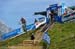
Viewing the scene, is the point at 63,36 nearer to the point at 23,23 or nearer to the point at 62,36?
the point at 62,36

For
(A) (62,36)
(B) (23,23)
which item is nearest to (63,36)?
(A) (62,36)

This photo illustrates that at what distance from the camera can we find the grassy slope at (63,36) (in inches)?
1183

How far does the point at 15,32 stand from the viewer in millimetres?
45094

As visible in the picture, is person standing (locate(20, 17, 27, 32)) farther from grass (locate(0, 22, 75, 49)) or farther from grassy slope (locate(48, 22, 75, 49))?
grassy slope (locate(48, 22, 75, 49))

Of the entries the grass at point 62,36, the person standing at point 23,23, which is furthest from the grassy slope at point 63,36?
the person standing at point 23,23

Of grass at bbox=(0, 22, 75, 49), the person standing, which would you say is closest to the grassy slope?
grass at bbox=(0, 22, 75, 49)

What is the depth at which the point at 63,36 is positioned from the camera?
33875 millimetres

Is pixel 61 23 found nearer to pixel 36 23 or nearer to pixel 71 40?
pixel 36 23

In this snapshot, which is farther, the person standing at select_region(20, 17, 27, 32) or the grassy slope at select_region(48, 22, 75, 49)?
the person standing at select_region(20, 17, 27, 32)

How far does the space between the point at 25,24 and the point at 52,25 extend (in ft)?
11.6

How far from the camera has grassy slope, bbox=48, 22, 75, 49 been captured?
98.6 feet

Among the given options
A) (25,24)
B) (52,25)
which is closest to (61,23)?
(52,25)

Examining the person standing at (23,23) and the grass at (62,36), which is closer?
the grass at (62,36)

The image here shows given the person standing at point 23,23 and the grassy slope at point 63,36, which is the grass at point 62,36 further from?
the person standing at point 23,23
